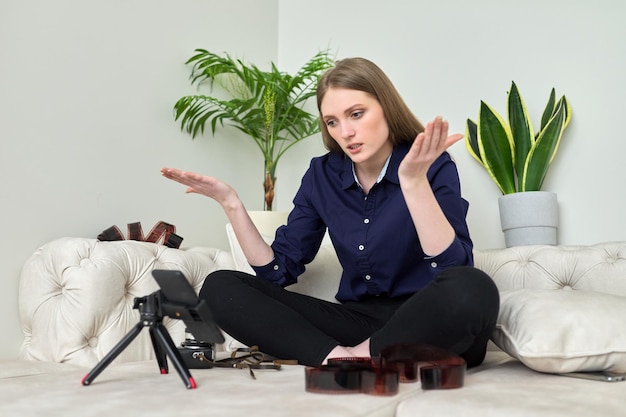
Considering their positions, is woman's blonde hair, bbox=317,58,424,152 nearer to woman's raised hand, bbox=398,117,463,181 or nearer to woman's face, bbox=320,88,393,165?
woman's face, bbox=320,88,393,165

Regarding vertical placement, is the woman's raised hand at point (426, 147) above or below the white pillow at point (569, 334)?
above

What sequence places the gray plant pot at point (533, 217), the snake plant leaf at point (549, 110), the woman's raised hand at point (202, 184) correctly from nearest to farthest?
the woman's raised hand at point (202, 184), the gray plant pot at point (533, 217), the snake plant leaf at point (549, 110)

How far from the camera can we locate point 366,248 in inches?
63.0

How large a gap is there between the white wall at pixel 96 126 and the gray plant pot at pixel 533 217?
1063mm

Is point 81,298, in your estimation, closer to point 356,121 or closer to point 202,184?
point 202,184

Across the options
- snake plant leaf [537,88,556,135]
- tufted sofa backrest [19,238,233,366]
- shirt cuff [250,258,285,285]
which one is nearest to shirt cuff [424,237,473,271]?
shirt cuff [250,258,285,285]

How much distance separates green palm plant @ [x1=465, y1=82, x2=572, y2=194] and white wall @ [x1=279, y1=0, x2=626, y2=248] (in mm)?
123

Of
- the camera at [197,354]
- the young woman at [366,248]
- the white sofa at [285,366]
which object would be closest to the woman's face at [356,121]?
the young woman at [366,248]

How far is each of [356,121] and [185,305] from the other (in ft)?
2.48

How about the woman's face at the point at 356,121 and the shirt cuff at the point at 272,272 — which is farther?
the shirt cuff at the point at 272,272

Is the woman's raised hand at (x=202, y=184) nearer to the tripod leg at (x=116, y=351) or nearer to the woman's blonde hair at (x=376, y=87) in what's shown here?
the woman's blonde hair at (x=376, y=87)

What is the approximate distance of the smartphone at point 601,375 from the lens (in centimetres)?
121

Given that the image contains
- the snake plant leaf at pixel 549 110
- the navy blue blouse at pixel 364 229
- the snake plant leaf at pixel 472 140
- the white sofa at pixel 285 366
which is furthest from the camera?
the snake plant leaf at pixel 472 140

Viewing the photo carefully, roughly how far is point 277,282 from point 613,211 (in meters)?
1.24
